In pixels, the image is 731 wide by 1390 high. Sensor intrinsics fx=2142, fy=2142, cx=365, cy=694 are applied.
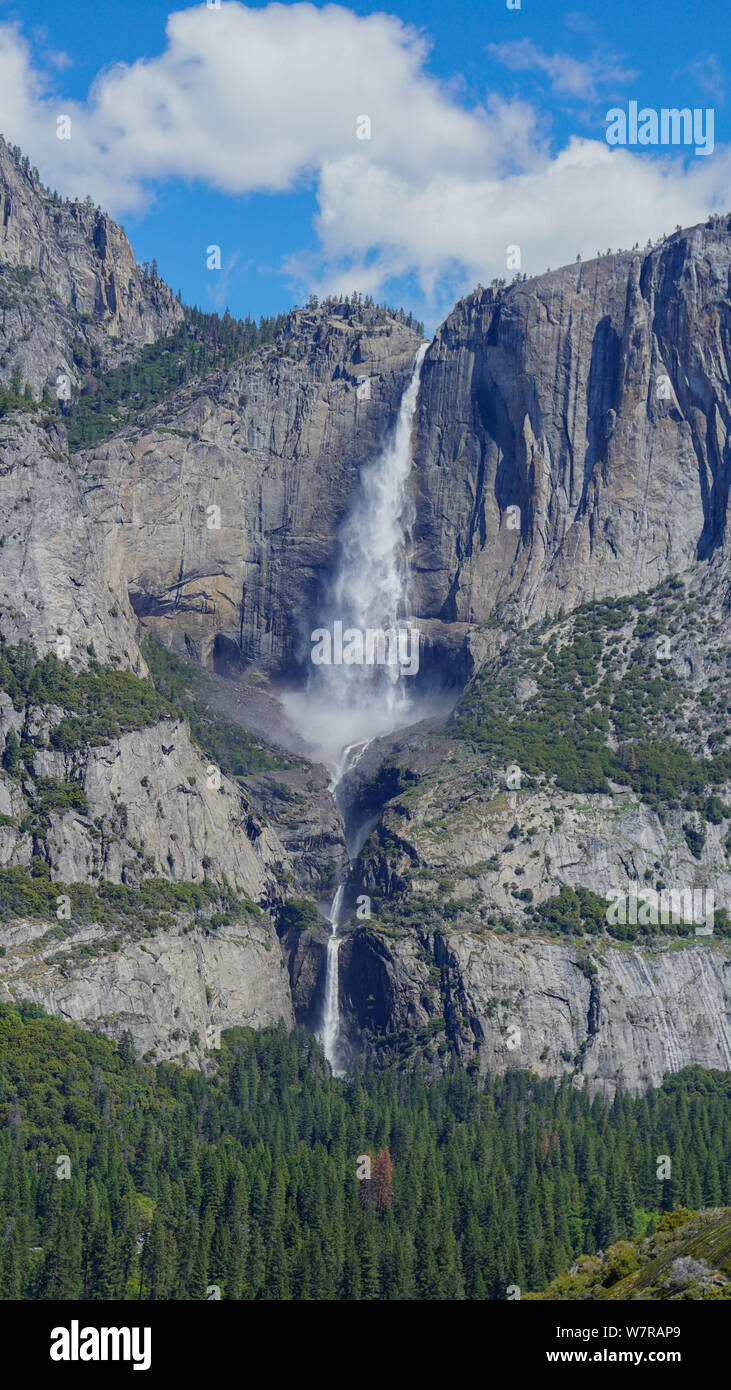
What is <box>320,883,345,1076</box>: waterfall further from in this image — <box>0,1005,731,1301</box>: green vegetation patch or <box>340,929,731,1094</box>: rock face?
<box>0,1005,731,1301</box>: green vegetation patch

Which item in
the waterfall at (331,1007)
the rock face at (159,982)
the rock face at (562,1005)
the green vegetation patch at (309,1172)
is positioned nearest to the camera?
the green vegetation patch at (309,1172)

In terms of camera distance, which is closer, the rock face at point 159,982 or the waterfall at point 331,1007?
the rock face at point 159,982

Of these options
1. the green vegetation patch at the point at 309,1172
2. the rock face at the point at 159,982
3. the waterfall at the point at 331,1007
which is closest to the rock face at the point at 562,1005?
the green vegetation patch at the point at 309,1172

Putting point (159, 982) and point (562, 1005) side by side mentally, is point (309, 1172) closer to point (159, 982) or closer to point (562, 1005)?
point (159, 982)

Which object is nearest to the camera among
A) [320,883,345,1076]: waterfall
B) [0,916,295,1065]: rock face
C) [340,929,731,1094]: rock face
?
[0,916,295,1065]: rock face

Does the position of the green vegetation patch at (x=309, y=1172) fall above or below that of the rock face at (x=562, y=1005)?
below

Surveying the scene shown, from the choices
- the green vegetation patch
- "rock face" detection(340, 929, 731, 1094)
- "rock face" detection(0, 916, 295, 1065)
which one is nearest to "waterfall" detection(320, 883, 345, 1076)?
"rock face" detection(0, 916, 295, 1065)

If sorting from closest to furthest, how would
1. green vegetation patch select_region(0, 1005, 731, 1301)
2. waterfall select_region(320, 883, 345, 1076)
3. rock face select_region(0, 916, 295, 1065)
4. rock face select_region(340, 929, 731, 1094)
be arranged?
green vegetation patch select_region(0, 1005, 731, 1301)
rock face select_region(0, 916, 295, 1065)
rock face select_region(340, 929, 731, 1094)
waterfall select_region(320, 883, 345, 1076)

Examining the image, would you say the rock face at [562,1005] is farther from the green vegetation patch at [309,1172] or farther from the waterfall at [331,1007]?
the waterfall at [331,1007]

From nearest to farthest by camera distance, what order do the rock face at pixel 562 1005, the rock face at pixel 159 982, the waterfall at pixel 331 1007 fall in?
the rock face at pixel 159 982 → the rock face at pixel 562 1005 → the waterfall at pixel 331 1007
